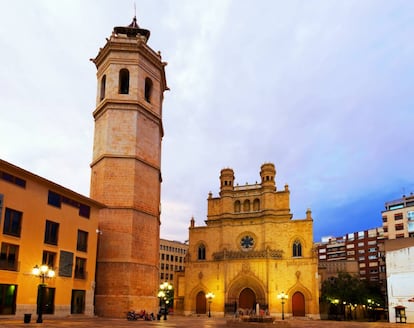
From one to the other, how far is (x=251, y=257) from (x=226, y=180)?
10300 millimetres

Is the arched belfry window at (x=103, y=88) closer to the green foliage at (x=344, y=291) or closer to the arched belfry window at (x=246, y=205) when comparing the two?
the arched belfry window at (x=246, y=205)

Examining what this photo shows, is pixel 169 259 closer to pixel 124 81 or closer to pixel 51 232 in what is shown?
pixel 124 81

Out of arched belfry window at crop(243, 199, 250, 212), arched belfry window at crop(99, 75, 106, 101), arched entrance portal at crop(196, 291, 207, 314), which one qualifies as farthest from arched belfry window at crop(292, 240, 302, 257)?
arched belfry window at crop(99, 75, 106, 101)

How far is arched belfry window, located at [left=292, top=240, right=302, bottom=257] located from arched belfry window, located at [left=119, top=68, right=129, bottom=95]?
27699mm

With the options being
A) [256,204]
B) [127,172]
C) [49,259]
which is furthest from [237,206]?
[49,259]

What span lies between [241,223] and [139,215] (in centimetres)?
2471

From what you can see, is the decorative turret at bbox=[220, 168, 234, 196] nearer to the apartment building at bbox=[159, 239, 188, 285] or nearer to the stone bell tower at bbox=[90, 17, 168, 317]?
the stone bell tower at bbox=[90, 17, 168, 317]

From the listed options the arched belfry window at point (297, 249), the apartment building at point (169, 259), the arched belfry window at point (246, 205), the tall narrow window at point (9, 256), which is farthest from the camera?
the apartment building at point (169, 259)

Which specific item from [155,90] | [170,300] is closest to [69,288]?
[155,90]

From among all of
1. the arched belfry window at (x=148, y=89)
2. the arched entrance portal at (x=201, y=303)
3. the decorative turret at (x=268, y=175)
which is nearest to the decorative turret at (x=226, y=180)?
the decorative turret at (x=268, y=175)

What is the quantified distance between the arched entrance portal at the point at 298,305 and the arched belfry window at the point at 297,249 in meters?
4.23

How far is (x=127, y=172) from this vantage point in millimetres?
30156

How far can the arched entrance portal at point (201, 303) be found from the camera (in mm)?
51406

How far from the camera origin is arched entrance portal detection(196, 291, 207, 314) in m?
51.4
